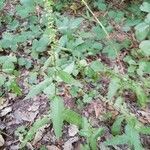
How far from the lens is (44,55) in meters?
3.48

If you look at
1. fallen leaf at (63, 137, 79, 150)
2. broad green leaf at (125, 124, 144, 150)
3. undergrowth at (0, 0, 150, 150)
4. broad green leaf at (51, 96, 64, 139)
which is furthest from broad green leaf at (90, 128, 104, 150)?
broad green leaf at (51, 96, 64, 139)

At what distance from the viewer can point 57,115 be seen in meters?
1.80

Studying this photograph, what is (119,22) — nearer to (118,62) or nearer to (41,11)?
(118,62)

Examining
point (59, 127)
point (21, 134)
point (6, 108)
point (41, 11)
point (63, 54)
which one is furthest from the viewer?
point (41, 11)

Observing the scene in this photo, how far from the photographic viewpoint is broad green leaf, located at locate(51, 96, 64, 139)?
1.79m

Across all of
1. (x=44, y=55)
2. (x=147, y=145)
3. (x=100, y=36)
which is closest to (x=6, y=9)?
(x=44, y=55)

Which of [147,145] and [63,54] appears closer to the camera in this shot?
[147,145]

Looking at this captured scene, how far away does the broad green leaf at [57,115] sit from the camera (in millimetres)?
1791

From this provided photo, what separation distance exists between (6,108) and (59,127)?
130 centimetres

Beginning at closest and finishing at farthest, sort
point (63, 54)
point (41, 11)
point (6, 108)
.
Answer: point (6, 108) < point (63, 54) < point (41, 11)

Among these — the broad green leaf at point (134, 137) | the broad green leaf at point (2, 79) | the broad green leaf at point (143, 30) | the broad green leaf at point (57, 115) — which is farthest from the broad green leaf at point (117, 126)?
the broad green leaf at point (2, 79)

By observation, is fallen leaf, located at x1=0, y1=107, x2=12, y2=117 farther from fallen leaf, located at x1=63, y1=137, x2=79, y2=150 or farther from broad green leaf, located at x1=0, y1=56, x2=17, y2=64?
fallen leaf, located at x1=63, y1=137, x2=79, y2=150

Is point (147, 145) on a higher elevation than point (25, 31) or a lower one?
lower

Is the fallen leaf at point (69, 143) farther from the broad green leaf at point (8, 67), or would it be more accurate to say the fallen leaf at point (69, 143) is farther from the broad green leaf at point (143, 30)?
the broad green leaf at point (143, 30)
